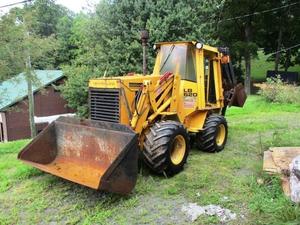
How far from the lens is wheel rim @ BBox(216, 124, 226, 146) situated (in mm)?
6898

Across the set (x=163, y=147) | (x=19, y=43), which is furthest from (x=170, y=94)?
(x=19, y=43)

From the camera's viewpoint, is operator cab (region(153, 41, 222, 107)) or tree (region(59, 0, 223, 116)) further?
tree (region(59, 0, 223, 116))

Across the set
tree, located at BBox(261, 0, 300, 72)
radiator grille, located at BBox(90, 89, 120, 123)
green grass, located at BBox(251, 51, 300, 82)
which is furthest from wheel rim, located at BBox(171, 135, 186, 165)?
green grass, located at BBox(251, 51, 300, 82)

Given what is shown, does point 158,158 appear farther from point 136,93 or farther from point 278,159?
point 278,159

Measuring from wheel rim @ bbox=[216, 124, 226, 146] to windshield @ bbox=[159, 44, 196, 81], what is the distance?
1149 millimetres

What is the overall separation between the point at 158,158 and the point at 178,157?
583mm

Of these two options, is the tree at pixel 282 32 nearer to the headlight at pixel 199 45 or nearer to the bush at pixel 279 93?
the bush at pixel 279 93

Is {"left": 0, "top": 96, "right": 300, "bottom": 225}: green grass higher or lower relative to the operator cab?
lower

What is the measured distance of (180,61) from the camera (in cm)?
638

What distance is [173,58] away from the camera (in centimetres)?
648

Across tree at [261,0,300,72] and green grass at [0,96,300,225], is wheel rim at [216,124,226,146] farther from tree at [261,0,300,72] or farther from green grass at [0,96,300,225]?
tree at [261,0,300,72]

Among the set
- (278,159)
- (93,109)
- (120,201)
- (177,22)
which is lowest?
(120,201)

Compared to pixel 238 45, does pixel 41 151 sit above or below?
below

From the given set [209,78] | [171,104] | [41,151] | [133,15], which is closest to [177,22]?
[133,15]
